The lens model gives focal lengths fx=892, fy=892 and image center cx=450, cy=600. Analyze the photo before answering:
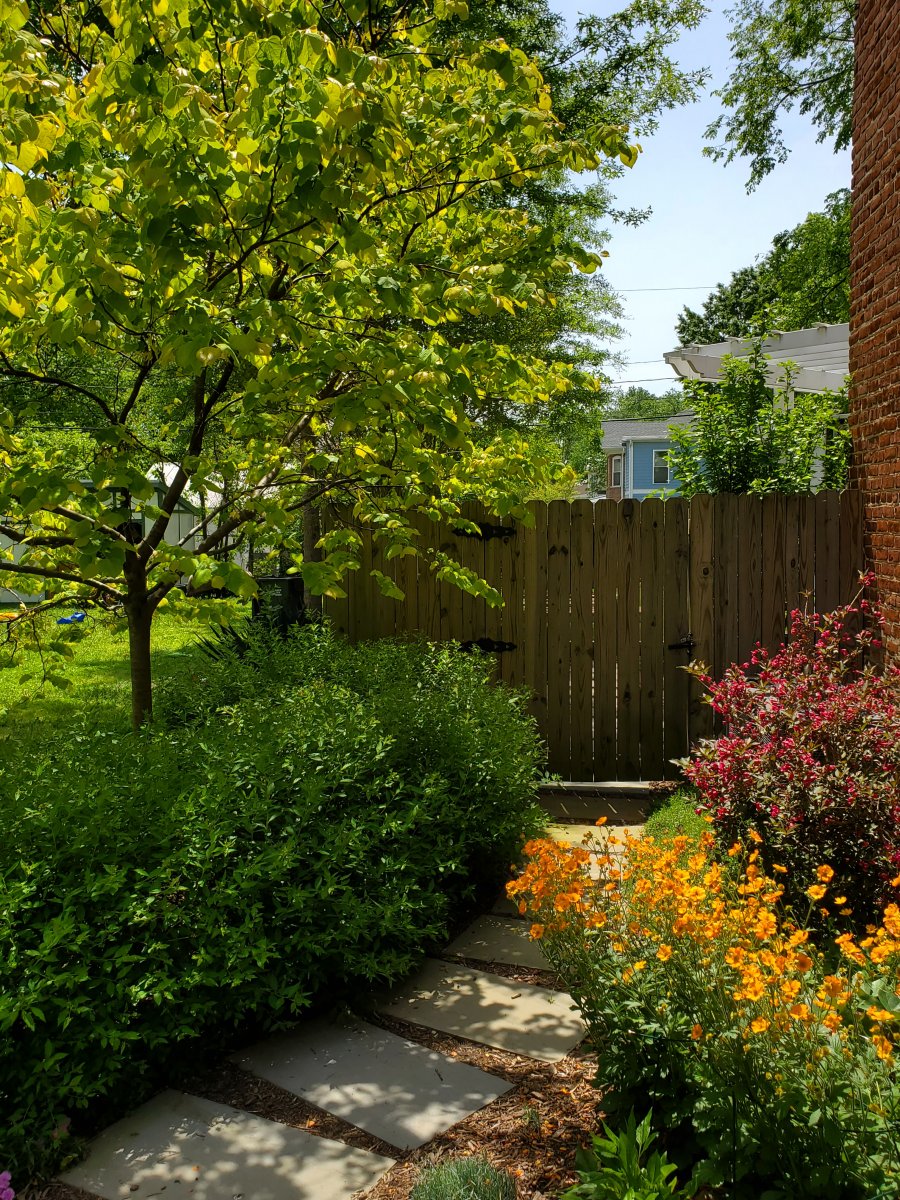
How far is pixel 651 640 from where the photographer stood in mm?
5871

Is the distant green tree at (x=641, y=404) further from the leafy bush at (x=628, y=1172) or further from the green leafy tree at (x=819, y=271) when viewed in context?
the leafy bush at (x=628, y=1172)

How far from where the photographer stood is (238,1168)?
2.24 meters

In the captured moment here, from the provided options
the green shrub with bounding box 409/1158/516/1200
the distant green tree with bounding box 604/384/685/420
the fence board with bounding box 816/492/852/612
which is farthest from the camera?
the distant green tree with bounding box 604/384/685/420

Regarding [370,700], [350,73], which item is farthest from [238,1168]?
[350,73]

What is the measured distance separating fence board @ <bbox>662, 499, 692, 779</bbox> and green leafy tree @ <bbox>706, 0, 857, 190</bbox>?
12031 millimetres

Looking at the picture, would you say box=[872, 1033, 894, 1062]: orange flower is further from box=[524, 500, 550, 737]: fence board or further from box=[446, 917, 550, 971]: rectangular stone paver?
box=[524, 500, 550, 737]: fence board

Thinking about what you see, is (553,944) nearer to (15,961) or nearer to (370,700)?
(15,961)

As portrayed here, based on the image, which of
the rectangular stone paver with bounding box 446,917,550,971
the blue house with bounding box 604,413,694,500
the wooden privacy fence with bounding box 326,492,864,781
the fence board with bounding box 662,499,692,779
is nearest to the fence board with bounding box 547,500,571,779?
the wooden privacy fence with bounding box 326,492,864,781

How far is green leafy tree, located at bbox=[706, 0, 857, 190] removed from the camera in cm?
1424

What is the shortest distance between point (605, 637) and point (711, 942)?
3856mm

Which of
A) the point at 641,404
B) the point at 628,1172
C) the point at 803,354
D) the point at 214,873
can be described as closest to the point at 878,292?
the point at 214,873

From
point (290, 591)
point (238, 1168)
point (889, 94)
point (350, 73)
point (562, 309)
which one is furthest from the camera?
point (562, 309)

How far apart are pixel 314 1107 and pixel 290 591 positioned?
4.22 metres

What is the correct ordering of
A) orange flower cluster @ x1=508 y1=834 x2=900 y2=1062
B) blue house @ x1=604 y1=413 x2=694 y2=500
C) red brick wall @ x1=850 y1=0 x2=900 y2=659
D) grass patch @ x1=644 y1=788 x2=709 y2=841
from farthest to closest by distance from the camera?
blue house @ x1=604 y1=413 x2=694 y2=500, red brick wall @ x1=850 y1=0 x2=900 y2=659, grass patch @ x1=644 y1=788 x2=709 y2=841, orange flower cluster @ x1=508 y1=834 x2=900 y2=1062
